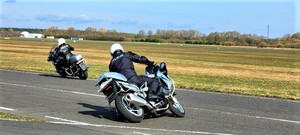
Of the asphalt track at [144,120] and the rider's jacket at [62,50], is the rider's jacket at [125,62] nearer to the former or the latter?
the asphalt track at [144,120]

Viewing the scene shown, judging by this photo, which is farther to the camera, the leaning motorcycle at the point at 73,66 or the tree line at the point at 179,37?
the tree line at the point at 179,37

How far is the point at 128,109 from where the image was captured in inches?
369

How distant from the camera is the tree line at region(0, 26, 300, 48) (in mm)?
133250

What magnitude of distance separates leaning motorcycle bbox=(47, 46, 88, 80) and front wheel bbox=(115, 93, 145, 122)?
9.79m

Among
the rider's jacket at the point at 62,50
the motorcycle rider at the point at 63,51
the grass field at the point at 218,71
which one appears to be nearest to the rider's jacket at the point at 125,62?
the grass field at the point at 218,71

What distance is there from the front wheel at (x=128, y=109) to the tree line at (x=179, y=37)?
4300 inches

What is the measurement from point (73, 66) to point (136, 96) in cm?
1022

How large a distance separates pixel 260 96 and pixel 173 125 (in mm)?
6628

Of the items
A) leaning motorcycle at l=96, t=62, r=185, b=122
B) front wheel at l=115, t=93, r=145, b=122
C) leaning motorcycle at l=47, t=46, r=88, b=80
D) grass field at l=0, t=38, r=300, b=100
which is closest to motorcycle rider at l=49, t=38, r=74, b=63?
leaning motorcycle at l=47, t=46, r=88, b=80

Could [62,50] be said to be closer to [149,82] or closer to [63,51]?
[63,51]

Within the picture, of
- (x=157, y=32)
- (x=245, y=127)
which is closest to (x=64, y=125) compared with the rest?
(x=245, y=127)

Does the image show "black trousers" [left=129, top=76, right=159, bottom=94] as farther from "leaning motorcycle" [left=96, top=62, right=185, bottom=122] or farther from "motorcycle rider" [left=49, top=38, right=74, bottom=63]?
"motorcycle rider" [left=49, top=38, right=74, bottom=63]

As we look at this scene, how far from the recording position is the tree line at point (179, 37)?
133250 millimetres

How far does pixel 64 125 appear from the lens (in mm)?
8969
